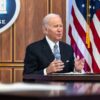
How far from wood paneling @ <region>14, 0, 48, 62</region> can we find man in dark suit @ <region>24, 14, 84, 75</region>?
1171mm

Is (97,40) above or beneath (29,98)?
above

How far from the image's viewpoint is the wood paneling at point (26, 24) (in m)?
4.80

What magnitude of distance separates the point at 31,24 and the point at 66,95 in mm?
4219

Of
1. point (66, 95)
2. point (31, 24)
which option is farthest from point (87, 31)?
point (66, 95)

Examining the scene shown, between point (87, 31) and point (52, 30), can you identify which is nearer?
point (52, 30)

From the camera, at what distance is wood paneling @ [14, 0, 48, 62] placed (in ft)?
15.8

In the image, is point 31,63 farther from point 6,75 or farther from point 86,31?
point 6,75

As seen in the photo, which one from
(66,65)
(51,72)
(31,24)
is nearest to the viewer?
(51,72)

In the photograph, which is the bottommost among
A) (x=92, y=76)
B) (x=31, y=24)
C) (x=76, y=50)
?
(x=92, y=76)

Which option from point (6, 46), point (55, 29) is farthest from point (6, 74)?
point (55, 29)

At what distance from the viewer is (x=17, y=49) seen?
4820 millimetres

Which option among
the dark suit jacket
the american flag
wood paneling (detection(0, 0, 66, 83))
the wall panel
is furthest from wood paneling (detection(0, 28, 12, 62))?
the dark suit jacket

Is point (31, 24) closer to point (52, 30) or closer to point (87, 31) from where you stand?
point (87, 31)

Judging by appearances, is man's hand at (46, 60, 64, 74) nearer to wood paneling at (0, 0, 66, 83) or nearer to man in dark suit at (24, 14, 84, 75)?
man in dark suit at (24, 14, 84, 75)
